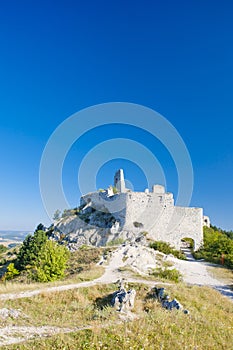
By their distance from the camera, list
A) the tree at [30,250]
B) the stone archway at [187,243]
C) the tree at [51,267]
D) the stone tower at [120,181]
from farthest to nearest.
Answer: the stone tower at [120,181]
the stone archway at [187,243]
the tree at [30,250]
the tree at [51,267]

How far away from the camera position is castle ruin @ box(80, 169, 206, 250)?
33.9m

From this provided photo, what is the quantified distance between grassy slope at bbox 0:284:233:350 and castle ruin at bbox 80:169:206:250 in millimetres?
21896

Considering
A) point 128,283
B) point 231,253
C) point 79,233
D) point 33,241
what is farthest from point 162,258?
point 79,233

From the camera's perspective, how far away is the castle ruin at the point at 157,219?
3394 cm

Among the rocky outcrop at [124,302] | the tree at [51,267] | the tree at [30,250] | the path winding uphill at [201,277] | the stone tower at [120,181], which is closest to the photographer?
the rocky outcrop at [124,302]

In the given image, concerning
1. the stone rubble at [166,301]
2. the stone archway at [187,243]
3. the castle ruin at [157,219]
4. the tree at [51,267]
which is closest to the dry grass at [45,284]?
the tree at [51,267]

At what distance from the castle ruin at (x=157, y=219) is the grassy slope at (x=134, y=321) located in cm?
→ 2190

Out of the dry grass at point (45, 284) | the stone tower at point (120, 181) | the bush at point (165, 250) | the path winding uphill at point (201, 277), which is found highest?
the stone tower at point (120, 181)

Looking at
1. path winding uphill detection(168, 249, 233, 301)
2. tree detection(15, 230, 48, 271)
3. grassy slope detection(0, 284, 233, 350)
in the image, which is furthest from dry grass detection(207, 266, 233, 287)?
tree detection(15, 230, 48, 271)

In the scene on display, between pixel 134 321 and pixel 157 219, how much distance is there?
91.8 ft

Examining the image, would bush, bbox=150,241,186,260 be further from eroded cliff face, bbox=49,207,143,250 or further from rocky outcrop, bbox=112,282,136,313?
rocky outcrop, bbox=112,282,136,313

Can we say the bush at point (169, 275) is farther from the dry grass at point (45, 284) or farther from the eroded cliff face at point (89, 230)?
the eroded cliff face at point (89, 230)

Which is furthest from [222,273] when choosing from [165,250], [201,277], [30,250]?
[30,250]

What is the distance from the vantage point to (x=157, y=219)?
113ft
